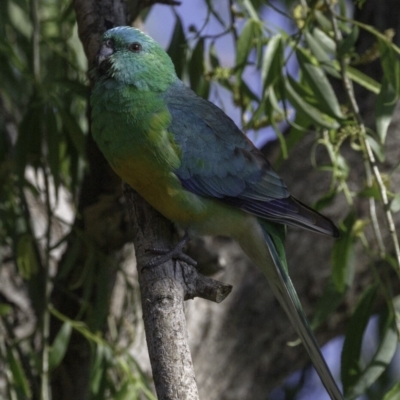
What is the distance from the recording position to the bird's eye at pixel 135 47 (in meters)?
2.78

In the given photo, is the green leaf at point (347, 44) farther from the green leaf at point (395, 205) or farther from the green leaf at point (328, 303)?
the green leaf at point (328, 303)

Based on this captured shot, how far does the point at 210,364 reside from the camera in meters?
3.51

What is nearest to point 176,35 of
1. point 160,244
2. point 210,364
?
point 160,244

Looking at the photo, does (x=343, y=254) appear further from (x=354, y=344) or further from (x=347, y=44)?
(x=347, y=44)

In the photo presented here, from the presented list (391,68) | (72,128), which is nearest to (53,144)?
(72,128)

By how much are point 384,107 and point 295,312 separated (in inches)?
29.4

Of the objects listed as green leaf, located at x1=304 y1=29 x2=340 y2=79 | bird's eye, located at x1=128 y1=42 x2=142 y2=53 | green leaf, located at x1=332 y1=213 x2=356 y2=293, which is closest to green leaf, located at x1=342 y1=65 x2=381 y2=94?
green leaf, located at x1=304 y1=29 x2=340 y2=79

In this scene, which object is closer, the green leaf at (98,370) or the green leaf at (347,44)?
the green leaf at (347,44)

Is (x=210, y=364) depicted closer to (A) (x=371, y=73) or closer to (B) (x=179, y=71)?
(B) (x=179, y=71)

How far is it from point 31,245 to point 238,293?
1056 mm

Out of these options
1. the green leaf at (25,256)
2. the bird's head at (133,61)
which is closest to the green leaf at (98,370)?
the green leaf at (25,256)

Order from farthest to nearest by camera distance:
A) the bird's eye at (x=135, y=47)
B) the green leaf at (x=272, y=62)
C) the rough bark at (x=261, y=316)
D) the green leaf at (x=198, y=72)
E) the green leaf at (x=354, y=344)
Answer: the rough bark at (x=261, y=316) → the green leaf at (x=198, y=72) → the bird's eye at (x=135, y=47) → the green leaf at (x=272, y=62) → the green leaf at (x=354, y=344)

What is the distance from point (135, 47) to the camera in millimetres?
2809

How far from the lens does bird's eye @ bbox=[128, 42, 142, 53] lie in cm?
278
